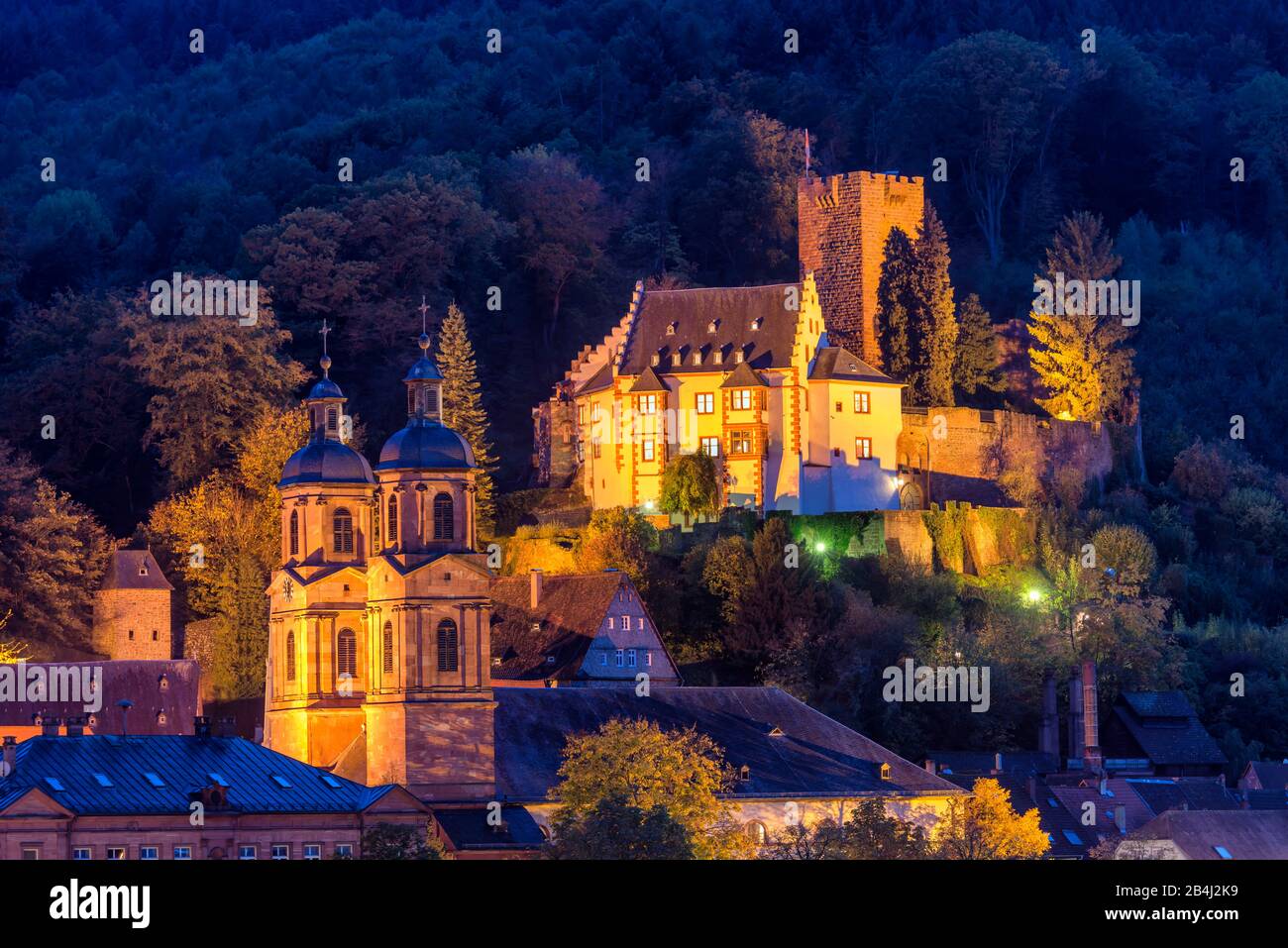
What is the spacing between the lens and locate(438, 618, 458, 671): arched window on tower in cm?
5466

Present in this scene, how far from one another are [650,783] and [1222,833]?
57.4 feet

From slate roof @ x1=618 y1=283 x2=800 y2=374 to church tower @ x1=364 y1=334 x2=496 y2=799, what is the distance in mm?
24636

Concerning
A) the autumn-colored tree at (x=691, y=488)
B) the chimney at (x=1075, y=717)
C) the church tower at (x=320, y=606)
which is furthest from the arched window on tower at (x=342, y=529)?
the chimney at (x=1075, y=717)

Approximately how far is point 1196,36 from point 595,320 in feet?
135

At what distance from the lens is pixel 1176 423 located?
91375 mm

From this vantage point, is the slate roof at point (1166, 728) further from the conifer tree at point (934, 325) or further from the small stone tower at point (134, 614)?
the small stone tower at point (134, 614)

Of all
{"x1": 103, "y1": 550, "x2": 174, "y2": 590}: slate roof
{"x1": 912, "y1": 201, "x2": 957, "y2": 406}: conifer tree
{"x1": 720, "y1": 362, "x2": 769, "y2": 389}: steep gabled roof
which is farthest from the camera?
{"x1": 912, "y1": 201, "x2": 957, "y2": 406}: conifer tree

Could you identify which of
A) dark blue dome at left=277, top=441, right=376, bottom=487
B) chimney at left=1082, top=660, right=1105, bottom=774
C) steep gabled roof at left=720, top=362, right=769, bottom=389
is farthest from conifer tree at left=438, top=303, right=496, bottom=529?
dark blue dome at left=277, top=441, right=376, bottom=487

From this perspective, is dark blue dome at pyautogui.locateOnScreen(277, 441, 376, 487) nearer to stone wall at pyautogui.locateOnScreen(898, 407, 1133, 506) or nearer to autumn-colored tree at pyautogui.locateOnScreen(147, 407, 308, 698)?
autumn-colored tree at pyautogui.locateOnScreen(147, 407, 308, 698)

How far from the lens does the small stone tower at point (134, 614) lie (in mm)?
73125

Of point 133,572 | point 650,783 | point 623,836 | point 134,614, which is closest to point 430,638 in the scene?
point 650,783

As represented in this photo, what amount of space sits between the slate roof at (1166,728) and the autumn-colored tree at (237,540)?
2286cm

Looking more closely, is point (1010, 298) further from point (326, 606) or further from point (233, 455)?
point (326, 606)
